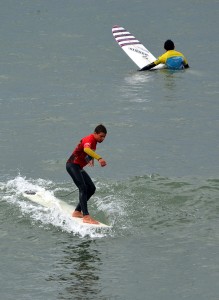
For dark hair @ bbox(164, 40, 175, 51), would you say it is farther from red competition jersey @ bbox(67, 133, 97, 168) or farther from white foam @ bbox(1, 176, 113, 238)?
red competition jersey @ bbox(67, 133, 97, 168)

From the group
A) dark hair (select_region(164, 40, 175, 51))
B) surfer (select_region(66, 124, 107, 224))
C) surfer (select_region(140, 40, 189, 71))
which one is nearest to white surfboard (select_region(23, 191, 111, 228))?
surfer (select_region(66, 124, 107, 224))

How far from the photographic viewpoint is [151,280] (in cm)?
1466

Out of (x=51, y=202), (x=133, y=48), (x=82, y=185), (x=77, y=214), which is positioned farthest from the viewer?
(x=133, y=48)

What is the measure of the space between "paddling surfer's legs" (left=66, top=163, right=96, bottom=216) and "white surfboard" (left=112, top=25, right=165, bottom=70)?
12248 mm

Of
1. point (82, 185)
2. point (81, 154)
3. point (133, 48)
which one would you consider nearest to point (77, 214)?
point (82, 185)

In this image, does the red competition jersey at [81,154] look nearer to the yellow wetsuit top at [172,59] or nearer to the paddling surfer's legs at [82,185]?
the paddling surfer's legs at [82,185]

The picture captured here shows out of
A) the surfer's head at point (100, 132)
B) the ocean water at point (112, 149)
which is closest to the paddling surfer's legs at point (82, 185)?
the ocean water at point (112, 149)

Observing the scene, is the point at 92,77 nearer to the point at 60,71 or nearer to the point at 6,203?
the point at 60,71

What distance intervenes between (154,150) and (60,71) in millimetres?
7981

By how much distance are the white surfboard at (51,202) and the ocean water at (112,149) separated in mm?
127

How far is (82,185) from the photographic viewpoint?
55.6 ft

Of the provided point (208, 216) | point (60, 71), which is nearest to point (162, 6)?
point (60, 71)

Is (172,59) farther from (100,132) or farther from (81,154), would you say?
(100,132)

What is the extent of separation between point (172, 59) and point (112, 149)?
751cm
